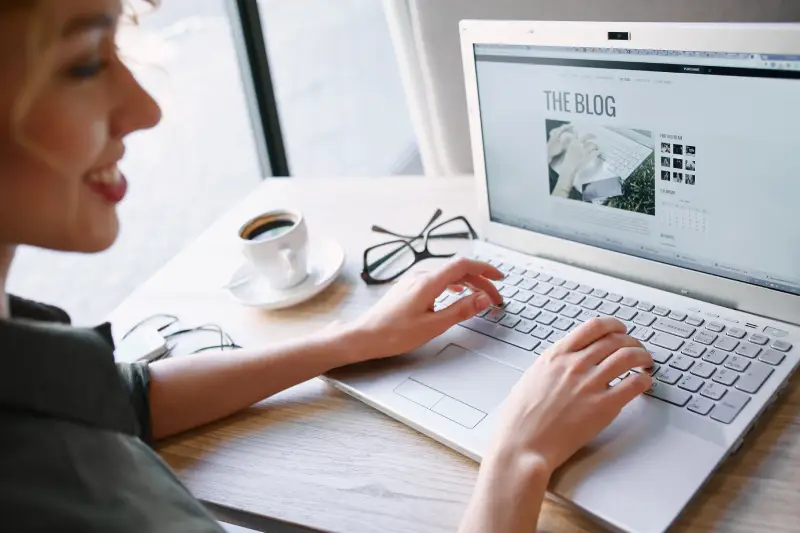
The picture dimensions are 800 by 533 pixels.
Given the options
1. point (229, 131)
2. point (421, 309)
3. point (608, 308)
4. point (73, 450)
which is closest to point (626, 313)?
point (608, 308)

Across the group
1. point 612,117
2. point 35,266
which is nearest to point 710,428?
point 612,117

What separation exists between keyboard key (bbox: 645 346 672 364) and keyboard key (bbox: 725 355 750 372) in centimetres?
6

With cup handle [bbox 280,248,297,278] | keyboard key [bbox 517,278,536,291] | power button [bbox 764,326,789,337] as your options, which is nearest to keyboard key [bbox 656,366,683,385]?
power button [bbox 764,326,789,337]

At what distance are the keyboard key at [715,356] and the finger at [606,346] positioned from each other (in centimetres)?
6

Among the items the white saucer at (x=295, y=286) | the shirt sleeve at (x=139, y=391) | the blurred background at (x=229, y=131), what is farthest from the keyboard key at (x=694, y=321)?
the blurred background at (x=229, y=131)

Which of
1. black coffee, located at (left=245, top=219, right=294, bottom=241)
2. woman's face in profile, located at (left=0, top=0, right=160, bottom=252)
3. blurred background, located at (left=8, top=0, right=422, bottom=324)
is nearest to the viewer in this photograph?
woman's face in profile, located at (left=0, top=0, right=160, bottom=252)

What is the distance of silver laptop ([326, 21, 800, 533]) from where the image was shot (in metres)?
0.67

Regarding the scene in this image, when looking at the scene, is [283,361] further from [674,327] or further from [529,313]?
[674,327]

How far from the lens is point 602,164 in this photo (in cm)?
85

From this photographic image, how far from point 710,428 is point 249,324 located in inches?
23.6

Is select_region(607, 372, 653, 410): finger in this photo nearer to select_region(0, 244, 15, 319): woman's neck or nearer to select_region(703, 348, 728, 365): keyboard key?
select_region(703, 348, 728, 365): keyboard key

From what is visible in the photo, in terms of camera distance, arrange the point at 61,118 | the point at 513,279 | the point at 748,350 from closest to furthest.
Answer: the point at 61,118, the point at 748,350, the point at 513,279

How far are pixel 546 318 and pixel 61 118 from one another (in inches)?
21.5

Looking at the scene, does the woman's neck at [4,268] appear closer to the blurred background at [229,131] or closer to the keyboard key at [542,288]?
the keyboard key at [542,288]
